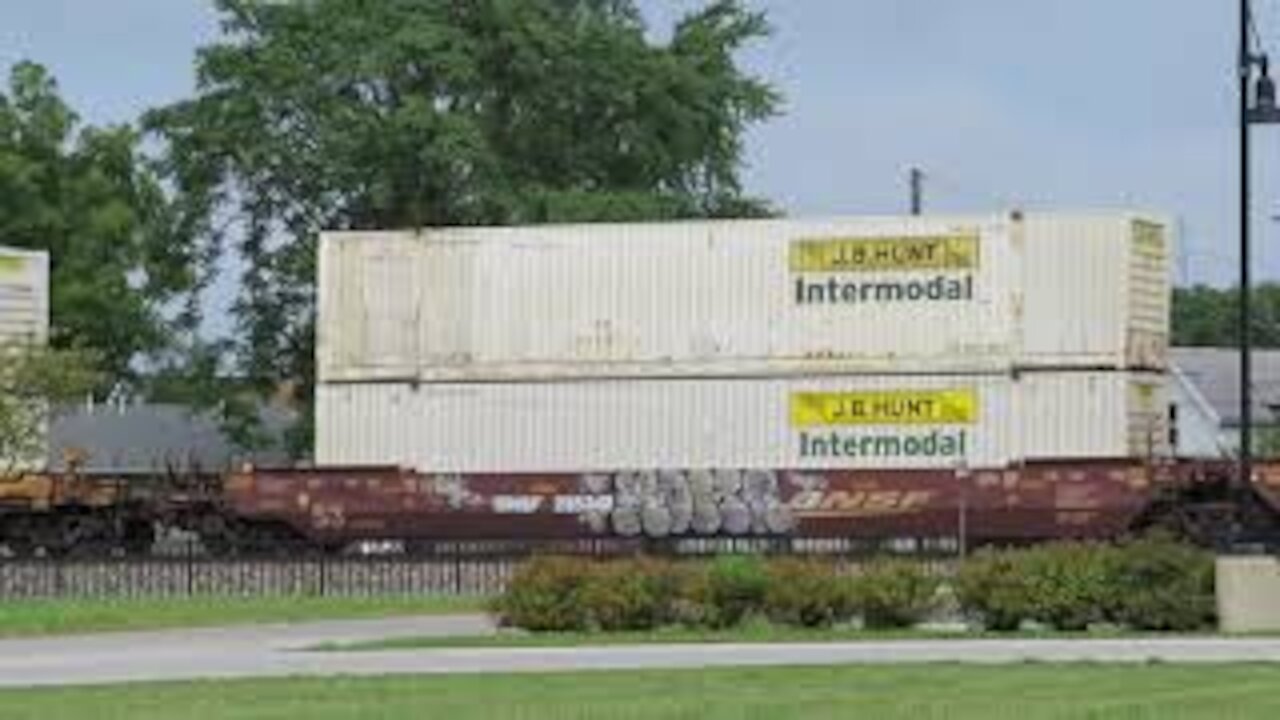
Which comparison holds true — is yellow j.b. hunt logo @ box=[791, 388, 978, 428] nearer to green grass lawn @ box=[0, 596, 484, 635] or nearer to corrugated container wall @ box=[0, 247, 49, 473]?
green grass lawn @ box=[0, 596, 484, 635]

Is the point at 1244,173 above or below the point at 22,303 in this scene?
above

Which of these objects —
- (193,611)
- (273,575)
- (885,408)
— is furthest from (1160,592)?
(885,408)

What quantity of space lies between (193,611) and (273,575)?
20.9 feet

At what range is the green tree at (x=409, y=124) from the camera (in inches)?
2562

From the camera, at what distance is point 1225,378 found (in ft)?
334

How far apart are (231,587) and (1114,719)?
22.0 m

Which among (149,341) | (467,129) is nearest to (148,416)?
(149,341)

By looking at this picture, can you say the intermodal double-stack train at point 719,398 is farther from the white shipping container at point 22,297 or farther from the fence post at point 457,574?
the fence post at point 457,574

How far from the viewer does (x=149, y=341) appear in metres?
73.8

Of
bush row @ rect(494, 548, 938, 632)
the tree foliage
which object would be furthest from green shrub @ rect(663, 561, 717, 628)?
the tree foliage

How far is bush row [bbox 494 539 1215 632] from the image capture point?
82.4 ft

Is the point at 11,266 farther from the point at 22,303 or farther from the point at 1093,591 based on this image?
the point at 1093,591

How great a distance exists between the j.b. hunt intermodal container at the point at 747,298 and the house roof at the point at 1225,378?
49856mm

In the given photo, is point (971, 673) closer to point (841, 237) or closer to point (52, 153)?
point (841, 237)
